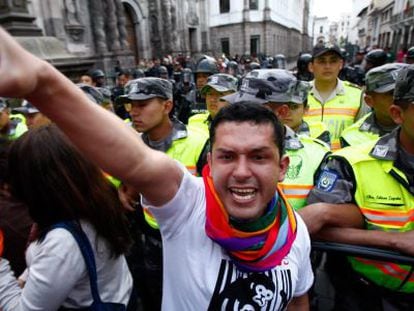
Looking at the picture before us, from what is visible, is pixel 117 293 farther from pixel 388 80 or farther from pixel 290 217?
pixel 388 80

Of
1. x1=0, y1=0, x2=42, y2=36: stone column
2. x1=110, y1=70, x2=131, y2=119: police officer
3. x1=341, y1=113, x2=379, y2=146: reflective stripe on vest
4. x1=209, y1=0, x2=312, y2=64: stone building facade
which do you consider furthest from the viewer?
x1=209, y1=0, x2=312, y2=64: stone building facade

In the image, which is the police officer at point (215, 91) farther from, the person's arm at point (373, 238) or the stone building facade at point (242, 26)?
the stone building facade at point (242, 26)

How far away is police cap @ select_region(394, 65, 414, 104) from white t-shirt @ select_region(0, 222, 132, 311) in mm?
1578

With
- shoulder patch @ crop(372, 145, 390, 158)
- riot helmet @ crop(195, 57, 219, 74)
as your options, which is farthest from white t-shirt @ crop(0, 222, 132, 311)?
riot helmet @ crop(195, 57, 219, 74)

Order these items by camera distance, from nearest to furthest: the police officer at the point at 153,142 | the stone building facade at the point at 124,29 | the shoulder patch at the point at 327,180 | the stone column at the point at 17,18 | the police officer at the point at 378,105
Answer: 1. the shoulder patch at the point at 327,180
2. the police officer at the point at 153,142
3. the police officer at the point at 378,105
4. the stone column at the point at 17,18
5. the stone building facade at the point at 124,29

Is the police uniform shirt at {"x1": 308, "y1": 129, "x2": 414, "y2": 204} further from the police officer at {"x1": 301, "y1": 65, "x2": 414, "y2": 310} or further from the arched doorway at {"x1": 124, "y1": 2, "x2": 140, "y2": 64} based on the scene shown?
the arched doorway at {"x1": 124, "y1": 2, "x2": 140, "y2": 64}

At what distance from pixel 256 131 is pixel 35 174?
2.92 feet

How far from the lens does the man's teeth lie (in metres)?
1.14

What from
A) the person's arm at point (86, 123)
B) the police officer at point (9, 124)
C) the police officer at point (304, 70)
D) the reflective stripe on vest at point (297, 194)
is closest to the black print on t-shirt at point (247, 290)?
the person's arm at point (86, 123)

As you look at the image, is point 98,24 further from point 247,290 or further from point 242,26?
point 242,26

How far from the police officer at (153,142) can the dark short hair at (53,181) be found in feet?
3.17

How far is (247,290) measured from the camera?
3.73ft

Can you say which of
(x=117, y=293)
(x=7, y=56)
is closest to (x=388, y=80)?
(x=117, y=293)

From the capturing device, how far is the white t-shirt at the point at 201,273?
1.11m
